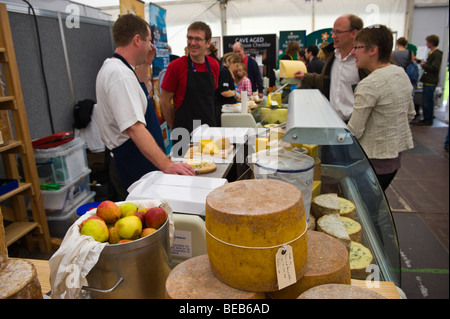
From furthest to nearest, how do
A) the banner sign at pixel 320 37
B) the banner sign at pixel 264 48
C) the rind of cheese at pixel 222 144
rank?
the banner sign at pixel 264 48 < the banner sign at pixel 320 37 < the rind of cheese at pixel 222 144

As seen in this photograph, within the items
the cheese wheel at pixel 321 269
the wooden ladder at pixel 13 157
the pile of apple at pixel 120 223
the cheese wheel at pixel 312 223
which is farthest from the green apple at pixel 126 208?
the wooden ladder at pixel 13 157

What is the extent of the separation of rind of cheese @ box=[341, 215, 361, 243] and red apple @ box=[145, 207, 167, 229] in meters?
0.97

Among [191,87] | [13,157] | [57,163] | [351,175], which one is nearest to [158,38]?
[191,87]

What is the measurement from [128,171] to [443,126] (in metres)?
9.01

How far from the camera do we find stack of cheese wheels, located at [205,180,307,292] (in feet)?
2.56

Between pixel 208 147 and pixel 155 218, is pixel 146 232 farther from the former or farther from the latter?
pixel 208 147

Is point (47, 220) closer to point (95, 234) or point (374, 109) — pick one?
point (95, 234)

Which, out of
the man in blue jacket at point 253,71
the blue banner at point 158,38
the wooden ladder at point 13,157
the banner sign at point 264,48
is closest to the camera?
the wooden ladder at point 13,157

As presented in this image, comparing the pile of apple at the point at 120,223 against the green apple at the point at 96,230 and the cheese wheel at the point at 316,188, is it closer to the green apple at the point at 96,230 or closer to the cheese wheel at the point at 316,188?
the green apple at the point at 96,230

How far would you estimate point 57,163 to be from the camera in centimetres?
Result: 331

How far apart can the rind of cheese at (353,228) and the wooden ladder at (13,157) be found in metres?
2.74

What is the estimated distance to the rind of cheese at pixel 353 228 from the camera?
1527mm

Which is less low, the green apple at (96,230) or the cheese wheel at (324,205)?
the green apple at (96,230)
